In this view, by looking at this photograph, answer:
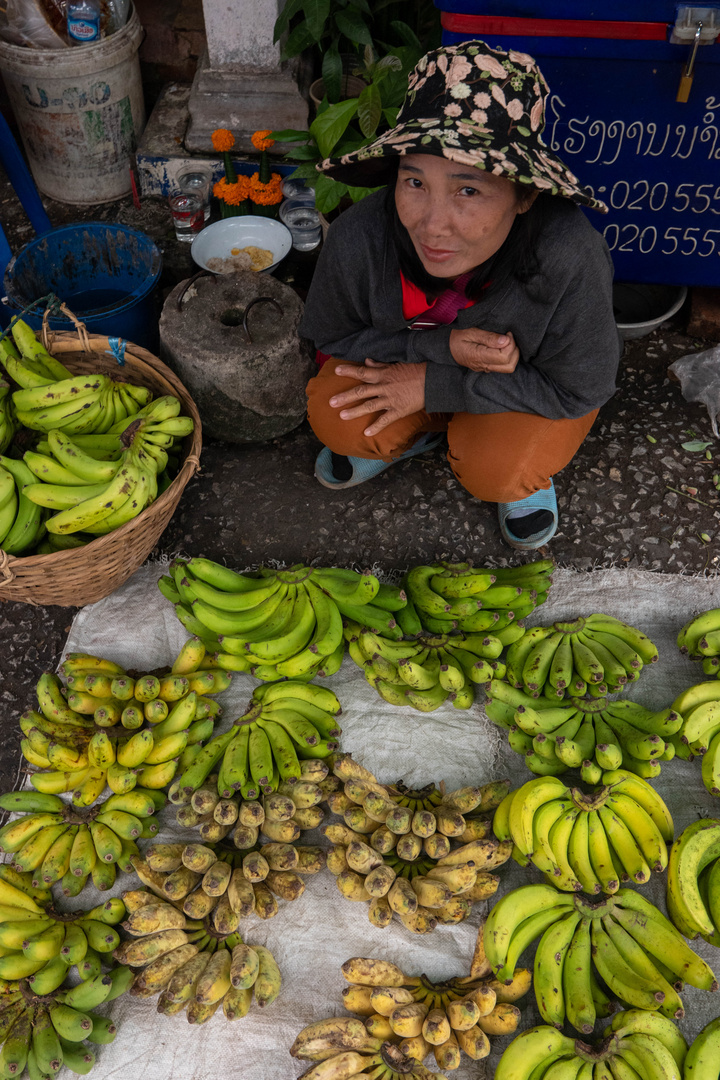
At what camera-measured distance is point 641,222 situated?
2.89 m

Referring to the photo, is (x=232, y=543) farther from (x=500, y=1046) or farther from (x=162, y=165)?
(x=162, y=165)

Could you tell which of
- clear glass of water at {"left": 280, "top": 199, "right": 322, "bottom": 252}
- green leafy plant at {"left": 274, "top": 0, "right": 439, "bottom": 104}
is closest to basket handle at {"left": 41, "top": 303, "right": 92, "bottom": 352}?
clear glass of water at {"left": 280, "top": 199, "right": 322, "bottom": 252}

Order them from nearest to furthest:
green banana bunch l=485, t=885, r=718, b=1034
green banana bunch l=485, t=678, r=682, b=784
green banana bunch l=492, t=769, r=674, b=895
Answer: green banana bunch l=485, t=885, r=718, b=1034, green banana bunch l=492, t=769, r=674, b=895, green banana bunch l=485, t=678, r=682, b=784

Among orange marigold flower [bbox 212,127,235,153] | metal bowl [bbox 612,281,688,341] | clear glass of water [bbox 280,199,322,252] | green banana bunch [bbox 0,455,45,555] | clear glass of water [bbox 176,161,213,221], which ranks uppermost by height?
orange marigold flower [bbox 212,127,235,153]

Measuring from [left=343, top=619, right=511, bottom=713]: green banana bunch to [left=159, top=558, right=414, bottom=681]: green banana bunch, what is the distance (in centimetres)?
6

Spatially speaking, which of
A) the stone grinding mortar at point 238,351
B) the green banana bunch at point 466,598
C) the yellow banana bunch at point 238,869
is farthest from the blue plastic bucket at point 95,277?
the yellow banana bunch at point 238,869

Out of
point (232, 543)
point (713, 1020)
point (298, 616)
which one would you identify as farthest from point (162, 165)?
point (713, 1020)

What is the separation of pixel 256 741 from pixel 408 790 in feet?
1.47

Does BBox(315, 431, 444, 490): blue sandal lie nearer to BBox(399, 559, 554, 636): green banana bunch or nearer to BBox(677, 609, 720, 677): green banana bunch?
BBox(399, 559, 554, 636): green banana bunch

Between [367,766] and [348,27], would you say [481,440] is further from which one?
[348,27]

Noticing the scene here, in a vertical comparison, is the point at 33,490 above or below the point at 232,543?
above

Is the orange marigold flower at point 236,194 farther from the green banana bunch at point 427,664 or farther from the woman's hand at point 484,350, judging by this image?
the green banana bunch at point 427,664

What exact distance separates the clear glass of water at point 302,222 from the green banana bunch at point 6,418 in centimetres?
171

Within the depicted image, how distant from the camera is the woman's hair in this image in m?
2.01
